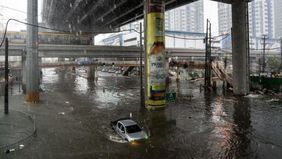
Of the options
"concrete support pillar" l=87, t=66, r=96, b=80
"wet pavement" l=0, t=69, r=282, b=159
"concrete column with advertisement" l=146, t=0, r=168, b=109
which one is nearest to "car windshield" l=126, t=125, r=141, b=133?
"wet pavement" l=0, t=69, r=282, b=159

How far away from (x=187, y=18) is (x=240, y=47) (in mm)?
148888

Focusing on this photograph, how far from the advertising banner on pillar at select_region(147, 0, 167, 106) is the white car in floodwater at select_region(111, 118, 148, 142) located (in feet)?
32.6

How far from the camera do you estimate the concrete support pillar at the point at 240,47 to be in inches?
1443

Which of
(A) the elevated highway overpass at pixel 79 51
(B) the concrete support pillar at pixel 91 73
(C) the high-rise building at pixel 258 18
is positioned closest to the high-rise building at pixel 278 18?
(C) the high-rise building at pixel 258 18

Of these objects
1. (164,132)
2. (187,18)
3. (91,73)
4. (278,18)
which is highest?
(187,18)

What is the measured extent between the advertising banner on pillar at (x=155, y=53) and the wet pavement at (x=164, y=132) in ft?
6.04

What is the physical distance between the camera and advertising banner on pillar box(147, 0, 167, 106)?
85.2 ft

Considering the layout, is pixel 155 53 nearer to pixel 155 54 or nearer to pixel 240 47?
pixel 155 54

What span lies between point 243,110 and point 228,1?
66.2ft

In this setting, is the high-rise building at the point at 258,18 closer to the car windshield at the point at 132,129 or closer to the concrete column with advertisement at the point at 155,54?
the concrete column with advertisement at the point at 155,54

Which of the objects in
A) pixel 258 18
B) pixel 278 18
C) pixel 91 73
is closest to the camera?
pixel 91 73

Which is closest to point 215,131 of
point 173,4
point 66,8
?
point 173,4

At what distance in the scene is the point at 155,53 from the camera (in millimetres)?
26250

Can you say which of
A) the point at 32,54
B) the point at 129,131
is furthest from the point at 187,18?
the point at 129,131
